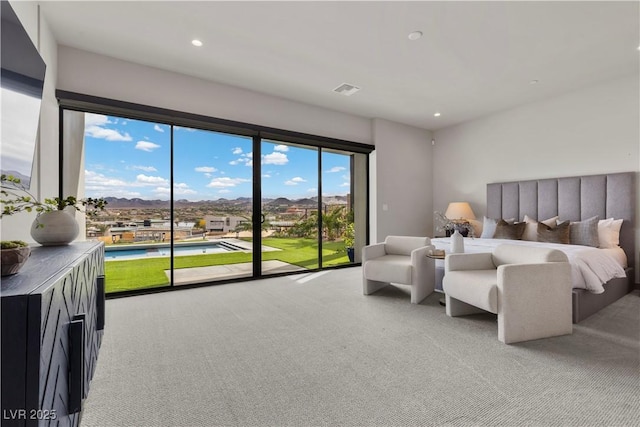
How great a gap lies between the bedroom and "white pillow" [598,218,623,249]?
379 millimetres

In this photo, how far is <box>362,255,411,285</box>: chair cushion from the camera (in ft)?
11.1

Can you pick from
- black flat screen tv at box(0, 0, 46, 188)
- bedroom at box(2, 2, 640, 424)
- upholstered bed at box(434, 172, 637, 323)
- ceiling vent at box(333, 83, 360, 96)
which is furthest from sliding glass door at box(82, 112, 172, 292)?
upholstered bed at box(434, 172, 637, 323)

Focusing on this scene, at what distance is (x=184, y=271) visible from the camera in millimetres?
5211

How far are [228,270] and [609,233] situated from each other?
223 inches

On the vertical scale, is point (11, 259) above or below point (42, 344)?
above

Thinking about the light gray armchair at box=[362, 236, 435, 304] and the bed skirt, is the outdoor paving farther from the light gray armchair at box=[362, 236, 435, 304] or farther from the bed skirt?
the bed skirt

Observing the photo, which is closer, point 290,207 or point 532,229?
point 532,229

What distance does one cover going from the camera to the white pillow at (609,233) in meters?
3.84

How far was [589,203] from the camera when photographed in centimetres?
424

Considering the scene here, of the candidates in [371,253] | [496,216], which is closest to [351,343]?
[371,253]

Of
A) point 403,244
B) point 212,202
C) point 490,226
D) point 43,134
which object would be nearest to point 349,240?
point 403,244

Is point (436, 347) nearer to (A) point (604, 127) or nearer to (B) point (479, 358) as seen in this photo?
(B) point (479, 358)

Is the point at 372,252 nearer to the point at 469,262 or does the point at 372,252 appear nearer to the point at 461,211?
the point at 469,262

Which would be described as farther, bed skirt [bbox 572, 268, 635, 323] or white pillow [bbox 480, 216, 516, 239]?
white pillow [bbox 480, 216, 516, 239]
